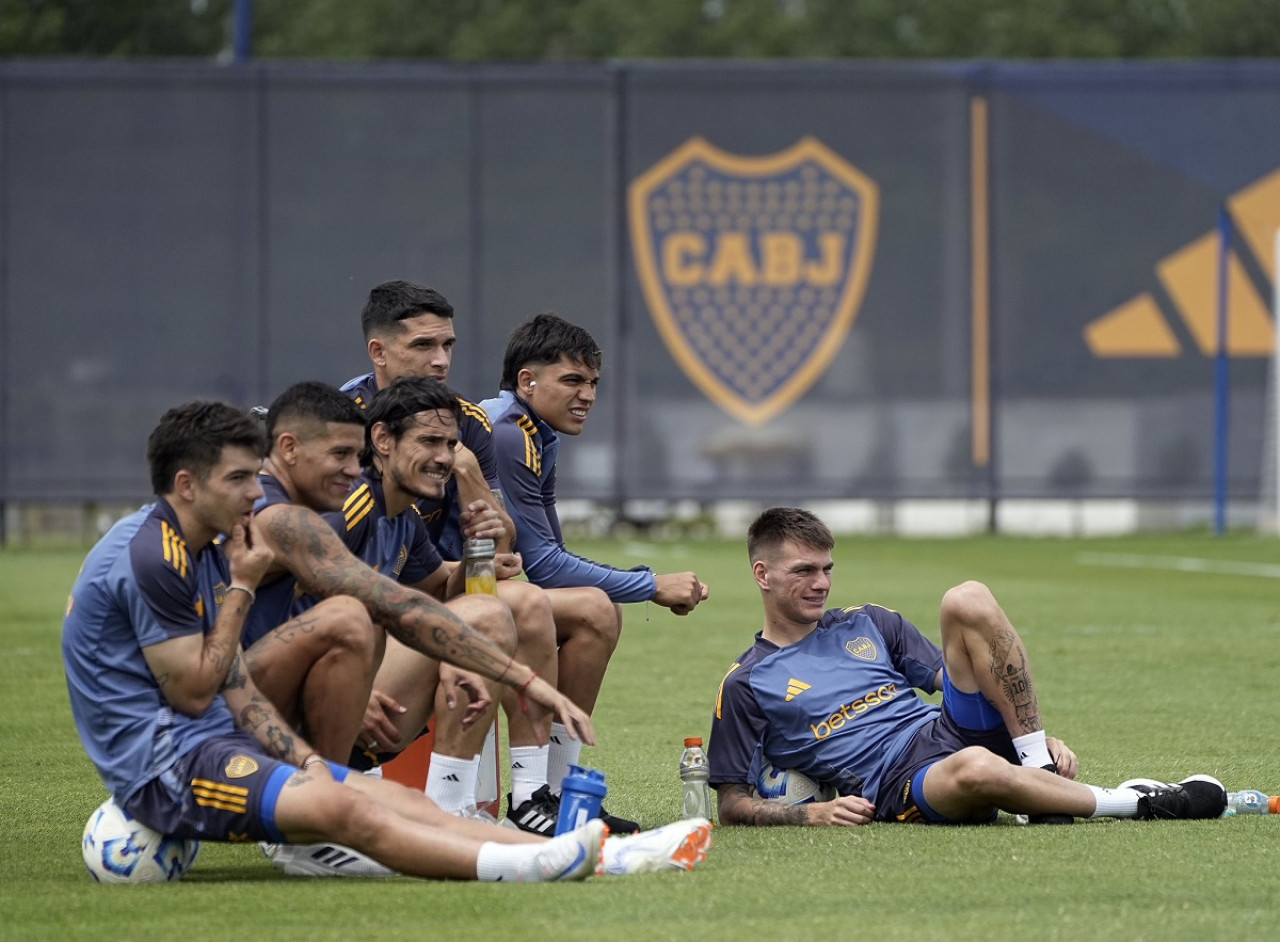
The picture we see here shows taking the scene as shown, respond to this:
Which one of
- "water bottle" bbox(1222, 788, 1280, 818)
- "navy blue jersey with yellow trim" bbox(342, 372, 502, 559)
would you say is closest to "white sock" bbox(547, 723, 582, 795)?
"navy blue jersey with yellow trim" bbox(342, 372, 502, 559)

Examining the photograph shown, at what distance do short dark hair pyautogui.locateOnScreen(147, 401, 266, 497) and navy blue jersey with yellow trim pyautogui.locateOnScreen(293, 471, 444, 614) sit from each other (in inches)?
29.7

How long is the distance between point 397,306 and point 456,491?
900mm

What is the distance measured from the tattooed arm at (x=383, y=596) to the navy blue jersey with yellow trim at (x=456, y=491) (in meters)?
0.85

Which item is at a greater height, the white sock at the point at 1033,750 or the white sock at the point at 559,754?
the white sock at the point at 1033,750

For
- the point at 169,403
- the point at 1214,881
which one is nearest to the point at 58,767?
the point at 1214,881

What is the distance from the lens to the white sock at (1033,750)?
6359mm

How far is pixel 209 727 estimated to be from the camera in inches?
218

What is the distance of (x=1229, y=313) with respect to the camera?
913 inches

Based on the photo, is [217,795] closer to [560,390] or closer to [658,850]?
[658,850]

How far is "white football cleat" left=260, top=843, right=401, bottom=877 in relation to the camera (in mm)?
5586

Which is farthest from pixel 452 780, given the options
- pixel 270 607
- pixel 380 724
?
pixel 270 607

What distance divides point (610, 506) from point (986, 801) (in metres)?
17.3

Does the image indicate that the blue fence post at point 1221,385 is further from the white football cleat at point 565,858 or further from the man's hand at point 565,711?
the white football cleat at point 565,858

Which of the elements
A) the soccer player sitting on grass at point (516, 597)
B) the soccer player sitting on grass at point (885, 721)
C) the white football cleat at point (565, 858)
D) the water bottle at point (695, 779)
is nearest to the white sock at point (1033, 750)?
the soccer player sitting on grass at point (885, 721)
